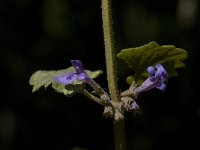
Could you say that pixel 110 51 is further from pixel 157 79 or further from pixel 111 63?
pixel 157 79

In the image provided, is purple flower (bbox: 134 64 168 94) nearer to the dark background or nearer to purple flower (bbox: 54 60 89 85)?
purple flower (bbox: 54 60 89 85)

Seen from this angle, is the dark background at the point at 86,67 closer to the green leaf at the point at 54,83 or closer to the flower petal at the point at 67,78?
the green leaf at the point at 54,83

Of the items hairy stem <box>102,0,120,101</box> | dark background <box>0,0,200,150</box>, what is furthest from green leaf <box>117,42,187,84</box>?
dark background <box>0,0,200,150</box>

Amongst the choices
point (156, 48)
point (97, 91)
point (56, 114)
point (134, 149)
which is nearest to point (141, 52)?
point (156, 48)

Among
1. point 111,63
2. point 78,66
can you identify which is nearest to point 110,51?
point 111,63

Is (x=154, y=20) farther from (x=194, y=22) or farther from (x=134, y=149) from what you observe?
(x=134, y=149)
